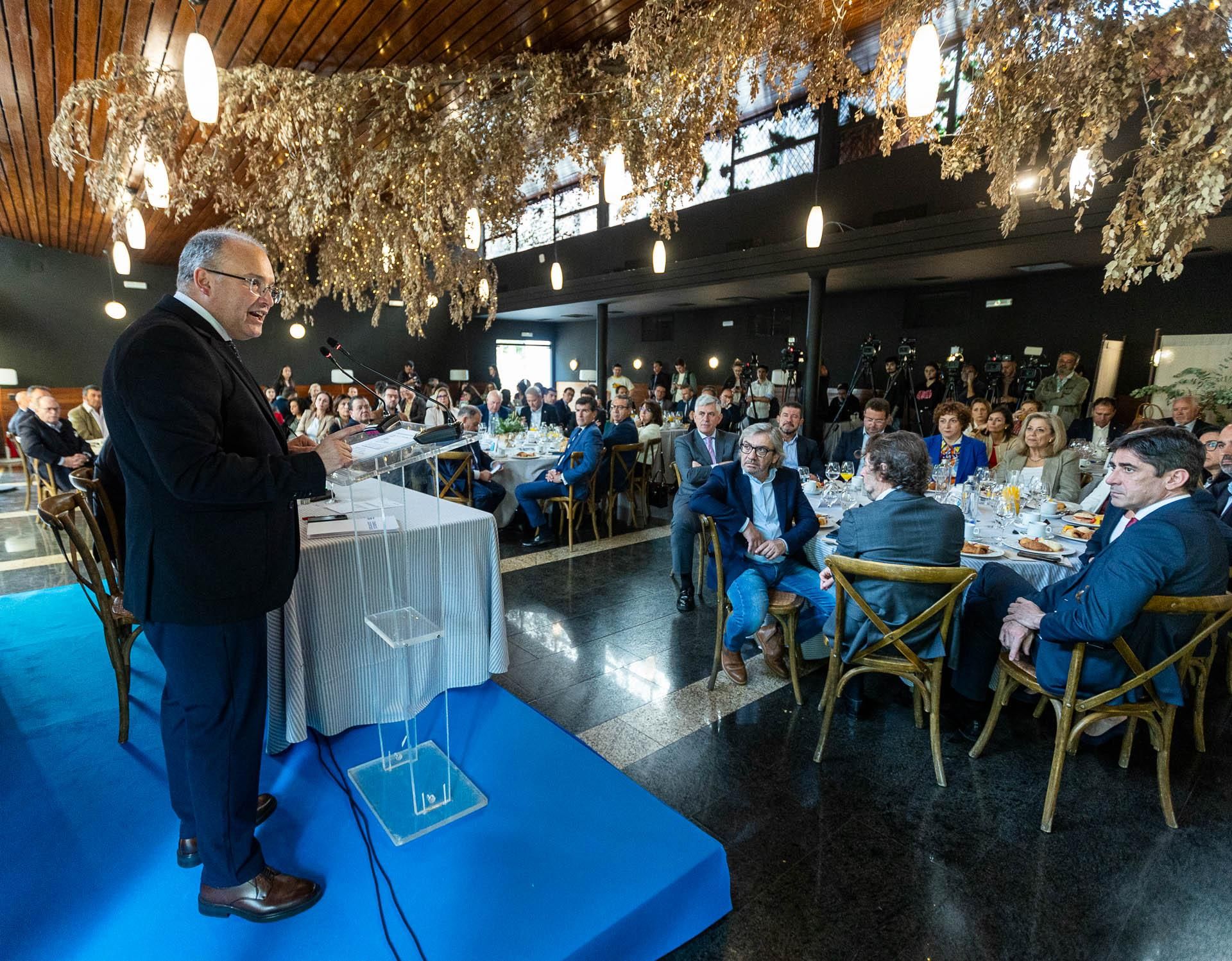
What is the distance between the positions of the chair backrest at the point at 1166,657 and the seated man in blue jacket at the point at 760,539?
976 millimetres

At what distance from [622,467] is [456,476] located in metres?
1.49

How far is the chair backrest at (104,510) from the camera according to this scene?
2.11 meters

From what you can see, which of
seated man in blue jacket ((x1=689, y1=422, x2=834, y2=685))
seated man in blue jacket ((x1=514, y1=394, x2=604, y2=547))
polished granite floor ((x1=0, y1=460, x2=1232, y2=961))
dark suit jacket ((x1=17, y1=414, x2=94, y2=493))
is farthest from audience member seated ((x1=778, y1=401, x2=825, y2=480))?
dark suit jacket ((x1=17, y1=414, x2=94, y2=493))

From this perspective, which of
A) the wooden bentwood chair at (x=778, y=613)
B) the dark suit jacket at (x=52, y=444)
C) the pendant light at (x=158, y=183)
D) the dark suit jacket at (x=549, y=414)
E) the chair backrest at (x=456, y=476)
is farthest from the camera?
the dark suit jacket at (x=549, y=414)

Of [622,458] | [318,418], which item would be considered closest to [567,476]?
[622,458]

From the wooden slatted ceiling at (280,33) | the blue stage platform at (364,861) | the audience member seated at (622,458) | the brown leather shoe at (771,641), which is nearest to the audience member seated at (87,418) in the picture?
the wooden slatted ceiling at (280,33)

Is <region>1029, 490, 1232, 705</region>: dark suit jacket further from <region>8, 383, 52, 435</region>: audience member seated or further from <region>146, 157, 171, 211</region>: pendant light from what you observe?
<region>8, 383, 52, 435</region>: audience member seated

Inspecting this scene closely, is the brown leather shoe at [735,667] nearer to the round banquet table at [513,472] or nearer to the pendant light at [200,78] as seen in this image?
the round banquet table at [513,472]

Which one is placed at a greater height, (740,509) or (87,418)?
(87,418)

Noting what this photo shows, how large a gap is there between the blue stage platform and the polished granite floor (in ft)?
0.84

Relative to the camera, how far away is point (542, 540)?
17.6 ft

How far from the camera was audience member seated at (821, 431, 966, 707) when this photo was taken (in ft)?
7.34

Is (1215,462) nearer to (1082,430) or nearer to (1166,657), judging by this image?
(1166,657)

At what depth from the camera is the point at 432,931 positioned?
1.43 meters
